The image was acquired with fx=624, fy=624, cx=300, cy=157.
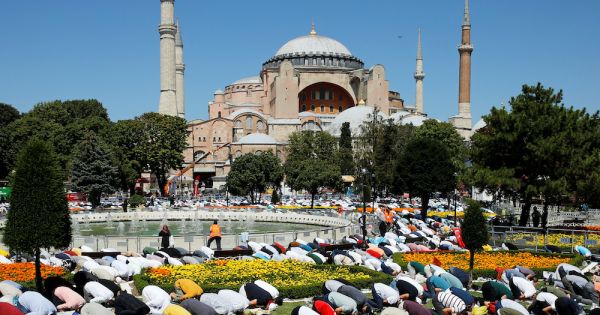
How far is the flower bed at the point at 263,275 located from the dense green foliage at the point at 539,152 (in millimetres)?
10478

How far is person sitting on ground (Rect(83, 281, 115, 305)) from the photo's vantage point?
10.1 meters

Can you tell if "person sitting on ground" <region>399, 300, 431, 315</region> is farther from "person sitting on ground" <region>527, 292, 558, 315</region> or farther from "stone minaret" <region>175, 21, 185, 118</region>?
"stone minaret" <region>175, 21, 185, 118</region>

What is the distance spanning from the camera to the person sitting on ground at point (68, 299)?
31.0 ft

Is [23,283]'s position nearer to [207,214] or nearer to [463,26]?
[207,214]

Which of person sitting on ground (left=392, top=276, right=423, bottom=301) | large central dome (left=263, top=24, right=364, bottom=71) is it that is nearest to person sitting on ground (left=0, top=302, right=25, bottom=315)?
person sitting on ground (left=392, top=276, right=423, bottom=301)

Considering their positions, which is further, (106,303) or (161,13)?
(161,13)

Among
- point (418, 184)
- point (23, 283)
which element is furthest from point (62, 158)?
point (23, 283)

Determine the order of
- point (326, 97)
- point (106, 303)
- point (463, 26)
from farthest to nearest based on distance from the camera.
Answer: point (326, 97) → point (463, 26) → point (106, 303)

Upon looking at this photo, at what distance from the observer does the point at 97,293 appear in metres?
10.2

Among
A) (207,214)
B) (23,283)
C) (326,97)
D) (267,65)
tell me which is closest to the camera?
(23,283)

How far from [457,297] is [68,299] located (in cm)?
592

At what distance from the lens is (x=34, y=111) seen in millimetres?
55312

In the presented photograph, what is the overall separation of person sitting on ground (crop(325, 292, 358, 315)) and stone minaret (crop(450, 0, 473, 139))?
53.1 metres

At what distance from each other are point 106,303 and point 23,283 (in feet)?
7.51
